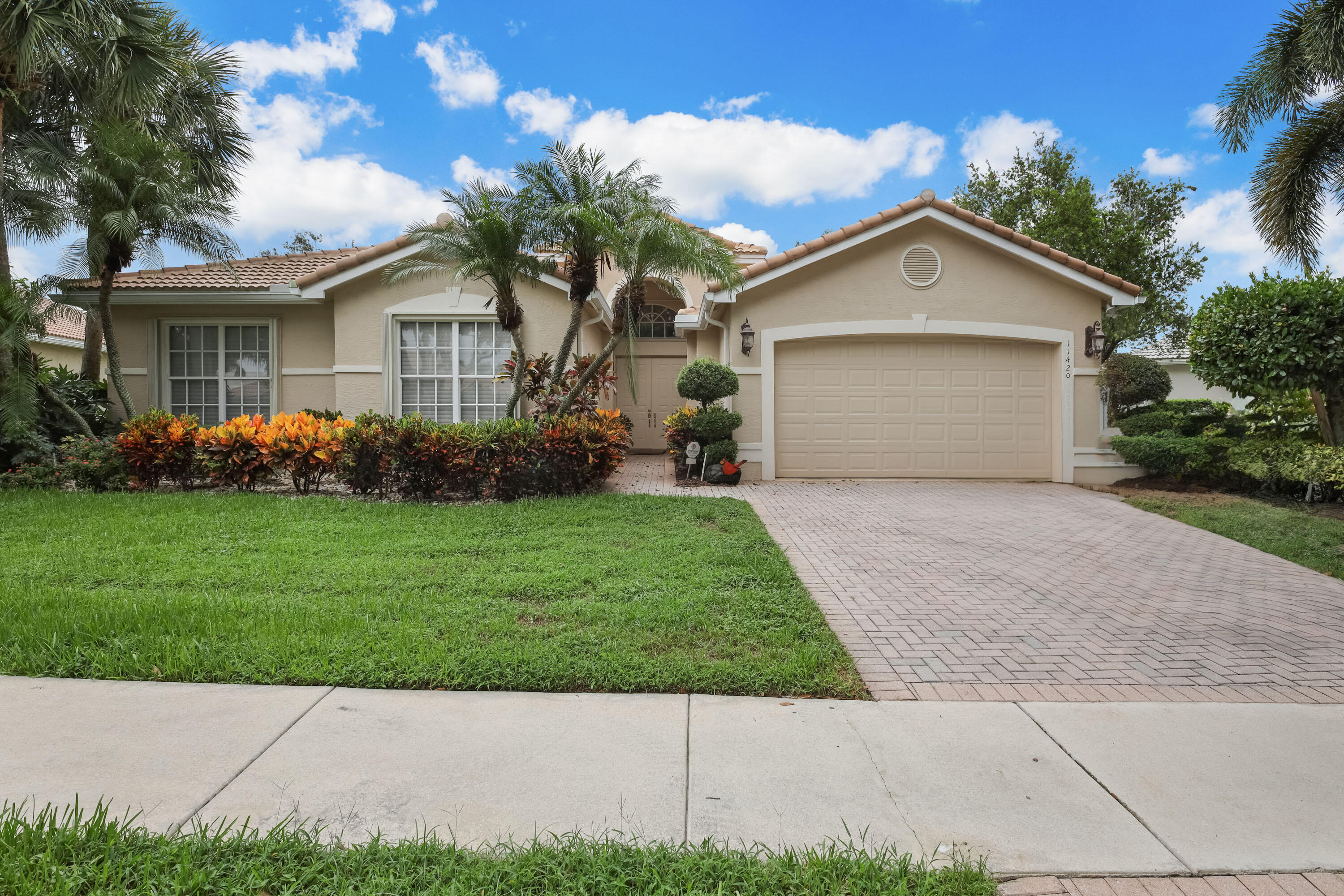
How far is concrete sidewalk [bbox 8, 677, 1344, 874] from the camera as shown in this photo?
2.54 meters

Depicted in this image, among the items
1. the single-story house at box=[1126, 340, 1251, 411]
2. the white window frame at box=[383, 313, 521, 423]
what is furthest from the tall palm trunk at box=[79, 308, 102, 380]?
the single-story house at box=[1126, 340, 1251, 411]

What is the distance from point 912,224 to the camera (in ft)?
39.6

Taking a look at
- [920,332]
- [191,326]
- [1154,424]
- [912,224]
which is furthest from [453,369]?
[1154,424]

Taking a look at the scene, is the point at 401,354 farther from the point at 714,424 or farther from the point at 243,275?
the point at 714,424

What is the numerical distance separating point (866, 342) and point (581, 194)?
5.51 meters

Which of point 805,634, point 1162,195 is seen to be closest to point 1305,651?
point 805,634

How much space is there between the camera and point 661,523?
7953 mm

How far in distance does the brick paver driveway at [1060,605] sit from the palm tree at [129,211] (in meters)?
10.4

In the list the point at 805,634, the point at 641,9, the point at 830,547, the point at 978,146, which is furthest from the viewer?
the point at 978,146

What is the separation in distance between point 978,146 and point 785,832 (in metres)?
30.2

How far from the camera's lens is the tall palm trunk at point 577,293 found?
10.4 meters

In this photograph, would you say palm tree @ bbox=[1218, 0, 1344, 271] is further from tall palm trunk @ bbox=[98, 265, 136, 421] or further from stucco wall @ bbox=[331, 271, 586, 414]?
tall palm trunk @ bbox=[98, 265, 136, 421]

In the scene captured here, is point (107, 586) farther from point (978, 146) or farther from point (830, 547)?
point (978, 146)

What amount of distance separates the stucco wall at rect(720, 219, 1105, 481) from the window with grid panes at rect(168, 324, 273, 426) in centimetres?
910
